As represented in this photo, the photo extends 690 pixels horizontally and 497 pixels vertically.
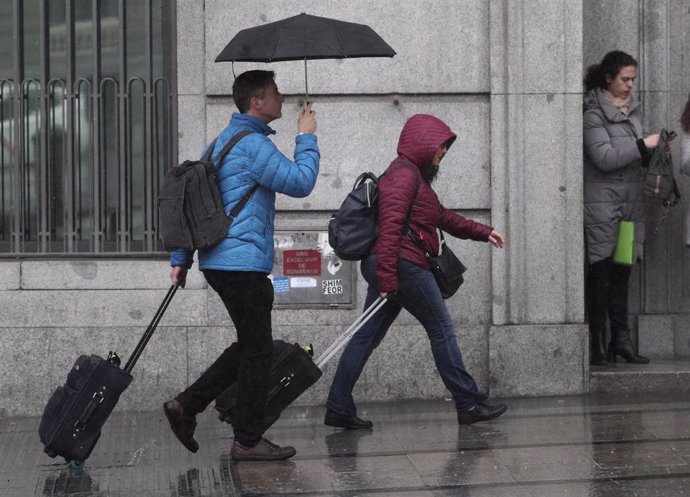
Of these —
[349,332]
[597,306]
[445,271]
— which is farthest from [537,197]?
[349,332]

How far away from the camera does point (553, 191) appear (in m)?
8.71

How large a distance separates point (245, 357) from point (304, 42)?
1.54 metres

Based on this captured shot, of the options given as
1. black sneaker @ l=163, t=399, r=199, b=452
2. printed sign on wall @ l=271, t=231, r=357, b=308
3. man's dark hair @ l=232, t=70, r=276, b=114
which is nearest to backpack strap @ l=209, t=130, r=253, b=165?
man's dark hair @ l=232, t=70, r=276, b=114

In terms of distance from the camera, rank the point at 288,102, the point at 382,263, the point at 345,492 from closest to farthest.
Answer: the point at 345,492, the point at 382,263, the point at 288,102

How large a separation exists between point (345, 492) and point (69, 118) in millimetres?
3614

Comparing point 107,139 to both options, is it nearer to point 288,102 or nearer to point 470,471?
point 288,102

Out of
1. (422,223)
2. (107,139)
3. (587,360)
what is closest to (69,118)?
(107,139)

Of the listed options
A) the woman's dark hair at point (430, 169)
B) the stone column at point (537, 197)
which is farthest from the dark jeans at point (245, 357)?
the stone column at point (537, 197)

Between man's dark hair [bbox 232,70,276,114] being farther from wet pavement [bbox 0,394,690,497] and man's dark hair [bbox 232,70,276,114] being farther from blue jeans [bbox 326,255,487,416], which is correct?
wet pavement [bbox 0,394,690,497]

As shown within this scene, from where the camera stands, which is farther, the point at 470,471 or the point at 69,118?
the point at 69,118

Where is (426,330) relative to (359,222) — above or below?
below

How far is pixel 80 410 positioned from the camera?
6.59 m

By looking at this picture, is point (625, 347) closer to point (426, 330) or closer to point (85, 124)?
point (426, 330)

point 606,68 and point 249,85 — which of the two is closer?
point 249,85
